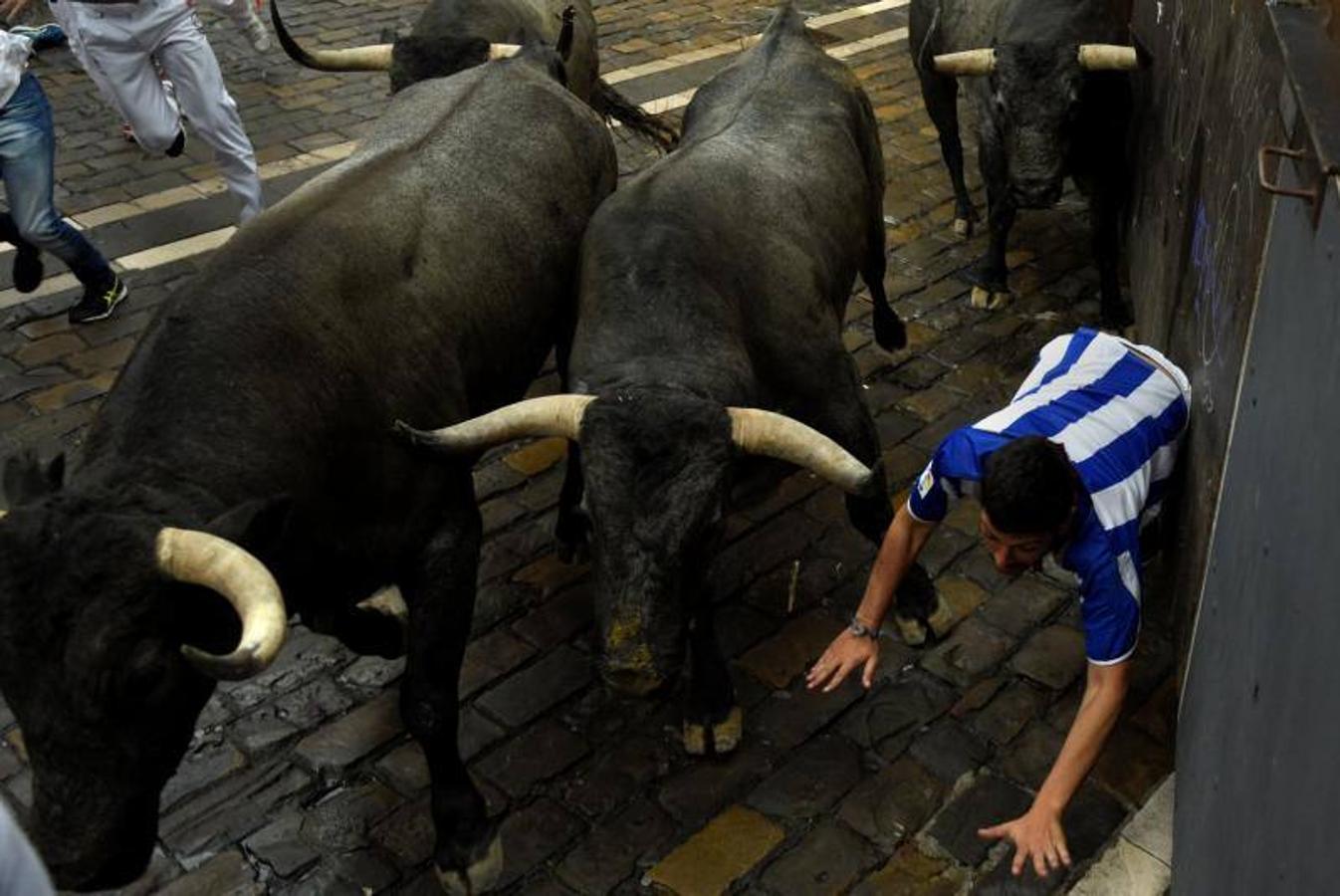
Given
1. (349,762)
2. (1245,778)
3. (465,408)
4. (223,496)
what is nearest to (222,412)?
(223,496)

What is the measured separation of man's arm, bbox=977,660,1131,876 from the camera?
14.6 ft

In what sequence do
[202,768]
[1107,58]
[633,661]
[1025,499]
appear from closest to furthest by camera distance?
[1025,499] → [633,661] → [202,768] → [1107,58]

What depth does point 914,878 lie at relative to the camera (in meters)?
5.04

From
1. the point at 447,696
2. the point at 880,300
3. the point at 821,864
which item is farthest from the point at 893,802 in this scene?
the point at 880,300

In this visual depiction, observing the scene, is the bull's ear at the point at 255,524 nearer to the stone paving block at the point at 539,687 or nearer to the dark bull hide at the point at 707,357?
the dark bull hide at the point at 707,357

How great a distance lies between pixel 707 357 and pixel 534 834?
1.98 metres

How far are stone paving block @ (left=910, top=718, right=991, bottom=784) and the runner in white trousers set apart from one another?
618 centimetres

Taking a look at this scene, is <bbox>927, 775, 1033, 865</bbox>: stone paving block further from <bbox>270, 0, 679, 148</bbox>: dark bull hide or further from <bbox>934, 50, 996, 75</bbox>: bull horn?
<bbox>270, 0, 679, 148</bbox>: dark bull hide

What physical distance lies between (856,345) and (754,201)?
230 cm

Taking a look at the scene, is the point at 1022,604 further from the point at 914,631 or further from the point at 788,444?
the point at 788,444

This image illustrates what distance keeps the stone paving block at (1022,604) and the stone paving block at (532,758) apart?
2.02 m

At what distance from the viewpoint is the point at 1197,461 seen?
208 inches

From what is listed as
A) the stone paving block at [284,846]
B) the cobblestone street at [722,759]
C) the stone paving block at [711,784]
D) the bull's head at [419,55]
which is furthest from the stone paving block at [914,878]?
the bull's head at [419,55]

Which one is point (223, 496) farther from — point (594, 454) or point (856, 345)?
point (856, 345)
